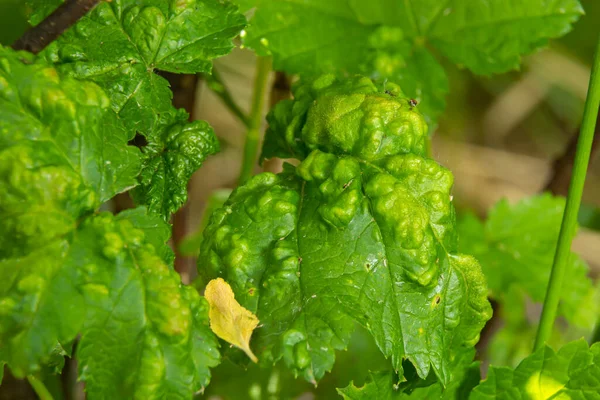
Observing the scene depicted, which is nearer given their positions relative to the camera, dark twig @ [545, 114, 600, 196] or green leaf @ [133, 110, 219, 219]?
green leaf @ [133, 110, 219, 219]

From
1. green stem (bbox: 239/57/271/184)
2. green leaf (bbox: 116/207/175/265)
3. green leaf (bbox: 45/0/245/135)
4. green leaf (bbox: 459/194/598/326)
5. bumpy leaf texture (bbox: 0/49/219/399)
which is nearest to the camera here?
bumpy leaf texture (bbox: 0/49/219/399)

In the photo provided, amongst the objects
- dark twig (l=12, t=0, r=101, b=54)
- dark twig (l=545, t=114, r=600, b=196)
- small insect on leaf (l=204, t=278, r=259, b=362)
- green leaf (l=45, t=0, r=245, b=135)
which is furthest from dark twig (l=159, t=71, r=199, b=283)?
dark twig (l=545, t=114, r=600, b=196)

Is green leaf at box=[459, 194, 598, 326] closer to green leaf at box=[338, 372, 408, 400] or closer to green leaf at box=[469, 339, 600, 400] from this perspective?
green leaf at box=[469, 339, 600, 400]

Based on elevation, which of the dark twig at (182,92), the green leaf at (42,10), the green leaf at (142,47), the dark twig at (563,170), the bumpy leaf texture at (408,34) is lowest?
the dark twig at (563,170)

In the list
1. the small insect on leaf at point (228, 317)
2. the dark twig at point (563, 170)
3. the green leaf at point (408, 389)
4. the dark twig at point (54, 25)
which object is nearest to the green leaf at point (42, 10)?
the dark twig at point (54, 25)

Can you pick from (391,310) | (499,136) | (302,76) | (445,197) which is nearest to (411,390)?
(391,310)

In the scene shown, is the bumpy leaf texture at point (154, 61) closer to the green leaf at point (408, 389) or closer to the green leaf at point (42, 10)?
the green leaf at point (42, 10)

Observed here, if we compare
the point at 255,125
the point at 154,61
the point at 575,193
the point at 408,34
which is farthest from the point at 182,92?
the point at 575,193
